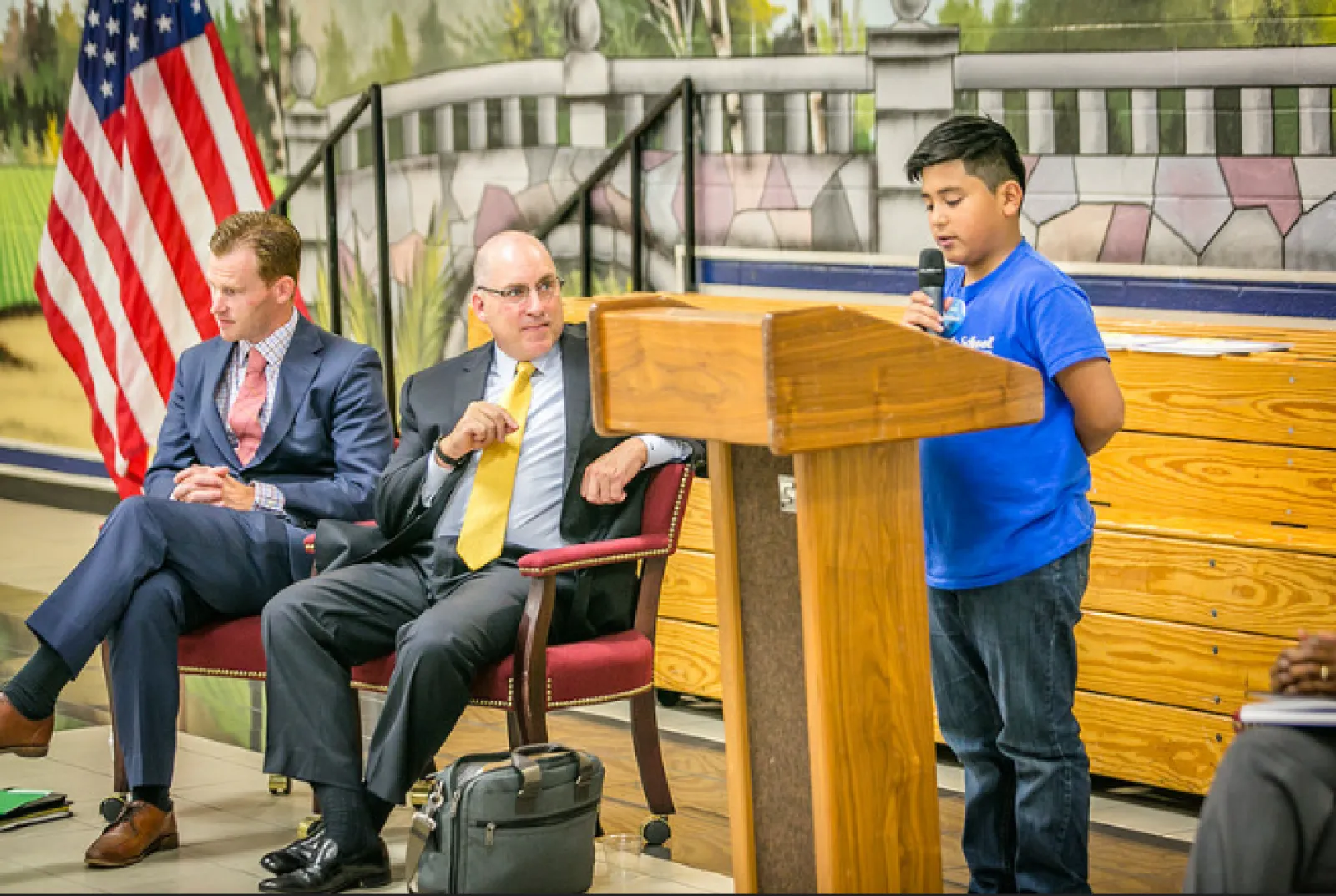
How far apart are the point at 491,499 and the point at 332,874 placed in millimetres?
902

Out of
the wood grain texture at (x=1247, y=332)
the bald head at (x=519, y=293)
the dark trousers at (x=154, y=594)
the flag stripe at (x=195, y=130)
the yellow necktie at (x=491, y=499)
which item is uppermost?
the flag stripe at (x=195, y=130)

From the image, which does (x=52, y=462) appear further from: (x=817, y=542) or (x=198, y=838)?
(x=817, y=542)

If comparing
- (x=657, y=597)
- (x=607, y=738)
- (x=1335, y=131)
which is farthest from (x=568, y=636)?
(x=1335, y=131)

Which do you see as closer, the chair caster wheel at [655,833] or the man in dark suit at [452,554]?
the man in dark suit at [452,554]

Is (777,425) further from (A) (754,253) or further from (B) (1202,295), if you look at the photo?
(A) (754,253)

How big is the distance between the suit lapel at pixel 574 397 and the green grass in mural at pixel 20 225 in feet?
19.8

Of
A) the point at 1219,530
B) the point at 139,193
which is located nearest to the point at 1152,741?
the point at 1219,530

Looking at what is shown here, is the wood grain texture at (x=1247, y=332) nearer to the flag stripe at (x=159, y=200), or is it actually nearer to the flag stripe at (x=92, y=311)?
the flag stripe at (x=159, y=200)

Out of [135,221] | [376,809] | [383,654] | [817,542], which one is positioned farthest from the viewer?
[135,221]

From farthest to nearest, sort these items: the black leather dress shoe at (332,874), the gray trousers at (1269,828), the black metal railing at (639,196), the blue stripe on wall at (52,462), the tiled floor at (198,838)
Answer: the blue stripe on wall at (52,462)
the black metal railing at (639,196)
the tiled floor at (198,838)
the black leather dress shoe at (332,874)
the gray trousers at (1269,828)

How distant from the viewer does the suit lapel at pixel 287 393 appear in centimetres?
454

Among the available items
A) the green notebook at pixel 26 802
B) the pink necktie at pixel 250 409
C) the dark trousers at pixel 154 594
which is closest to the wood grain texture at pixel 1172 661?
the dark trousers at pixel 154 594

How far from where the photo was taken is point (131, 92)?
7.30m

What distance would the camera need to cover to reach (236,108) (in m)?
7.28
